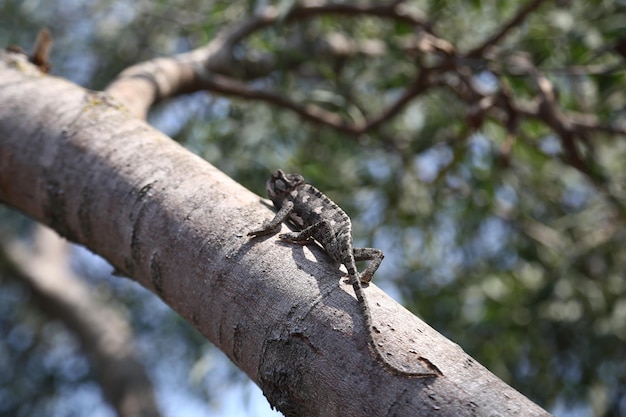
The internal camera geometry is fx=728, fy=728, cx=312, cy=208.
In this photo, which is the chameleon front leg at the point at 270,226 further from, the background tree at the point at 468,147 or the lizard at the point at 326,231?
the background tree at the point at 468,147

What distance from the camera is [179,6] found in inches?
283

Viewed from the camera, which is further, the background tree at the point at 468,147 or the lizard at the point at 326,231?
the background tree at the point at 468,147

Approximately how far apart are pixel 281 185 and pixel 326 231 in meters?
0.71

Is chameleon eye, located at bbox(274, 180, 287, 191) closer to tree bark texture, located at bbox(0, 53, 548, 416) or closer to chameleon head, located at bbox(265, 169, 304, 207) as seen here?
chameleon head, located at bbox(265, 169, 304, 207)

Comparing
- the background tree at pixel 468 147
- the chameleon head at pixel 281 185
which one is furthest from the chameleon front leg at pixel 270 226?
the background tree at pixel 468 147

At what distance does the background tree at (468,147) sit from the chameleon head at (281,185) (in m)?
1.08

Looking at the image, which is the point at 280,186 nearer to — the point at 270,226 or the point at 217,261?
the point at 270,226

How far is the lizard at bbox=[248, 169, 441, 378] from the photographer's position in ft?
5.61

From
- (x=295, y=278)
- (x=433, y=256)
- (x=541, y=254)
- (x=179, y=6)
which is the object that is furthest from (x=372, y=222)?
(x=295, y=278)

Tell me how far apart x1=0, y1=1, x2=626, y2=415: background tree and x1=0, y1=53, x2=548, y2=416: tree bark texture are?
1.53m

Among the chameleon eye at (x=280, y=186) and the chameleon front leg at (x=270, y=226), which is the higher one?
the chameleon front leg at (x=270, y=226)

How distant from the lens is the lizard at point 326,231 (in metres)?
1.71

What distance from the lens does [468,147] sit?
5.12 m

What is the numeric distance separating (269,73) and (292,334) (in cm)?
384
